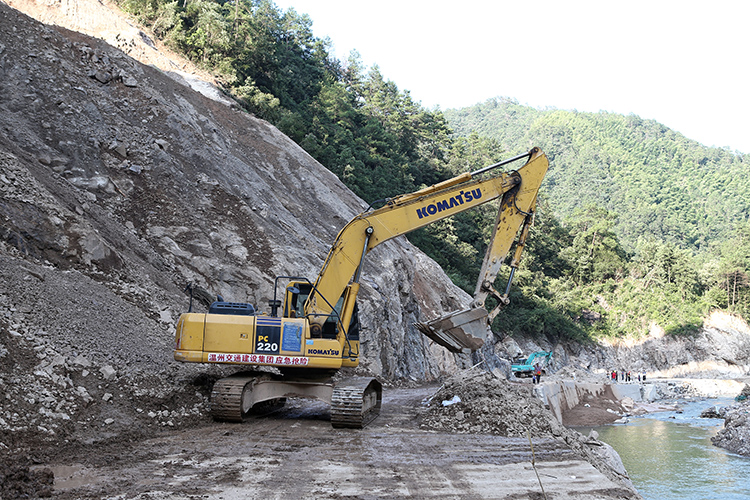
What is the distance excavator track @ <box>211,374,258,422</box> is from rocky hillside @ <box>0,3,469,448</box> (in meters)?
0.69

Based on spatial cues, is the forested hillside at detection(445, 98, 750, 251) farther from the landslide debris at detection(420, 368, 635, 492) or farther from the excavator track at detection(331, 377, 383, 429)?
the excavator track at detection(331, 377, 383, 429)

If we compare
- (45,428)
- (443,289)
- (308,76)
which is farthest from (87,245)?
(308,76)

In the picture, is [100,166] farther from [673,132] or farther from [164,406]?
[673,132]

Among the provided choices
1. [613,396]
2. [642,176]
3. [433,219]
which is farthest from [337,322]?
[642,176]

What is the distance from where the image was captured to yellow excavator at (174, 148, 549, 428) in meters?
9.98

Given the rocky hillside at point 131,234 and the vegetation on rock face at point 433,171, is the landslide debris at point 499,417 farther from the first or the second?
the vegetation on rock face at point 433,171

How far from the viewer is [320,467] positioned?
759 centimetres

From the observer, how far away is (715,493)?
48.3 feet

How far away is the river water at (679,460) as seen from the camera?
49.3ft

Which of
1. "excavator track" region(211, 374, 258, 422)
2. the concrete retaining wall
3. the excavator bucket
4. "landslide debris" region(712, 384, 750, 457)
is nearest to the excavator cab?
the excavator bucket

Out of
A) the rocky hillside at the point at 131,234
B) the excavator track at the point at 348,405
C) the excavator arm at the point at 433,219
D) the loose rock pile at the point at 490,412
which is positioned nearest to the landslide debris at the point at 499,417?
the loose rock pile at the point at 490,412

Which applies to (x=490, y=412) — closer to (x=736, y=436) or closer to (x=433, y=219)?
(x=433, y=219)

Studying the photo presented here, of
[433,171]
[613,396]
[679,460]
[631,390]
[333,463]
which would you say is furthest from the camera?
[433,171]

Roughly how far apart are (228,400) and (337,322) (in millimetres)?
2285
